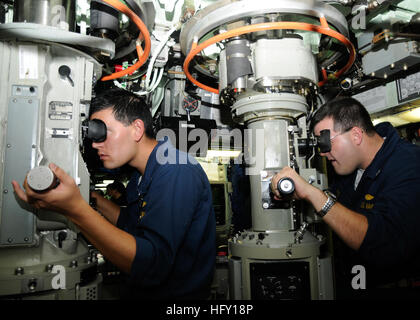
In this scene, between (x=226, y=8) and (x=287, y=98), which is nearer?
(x=226, y=8)

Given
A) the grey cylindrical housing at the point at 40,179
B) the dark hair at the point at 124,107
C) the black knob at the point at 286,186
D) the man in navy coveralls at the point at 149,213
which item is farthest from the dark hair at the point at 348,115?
the grey cylindrical housing at the point at 40,179

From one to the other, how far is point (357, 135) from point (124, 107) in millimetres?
1662

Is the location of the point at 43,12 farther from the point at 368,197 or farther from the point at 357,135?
the point at 368,197

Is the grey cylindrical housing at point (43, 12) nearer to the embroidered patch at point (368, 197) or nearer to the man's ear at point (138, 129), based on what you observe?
the man's ear at point (138, 129)

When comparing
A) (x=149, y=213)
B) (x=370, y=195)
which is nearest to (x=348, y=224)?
(x=370, y=195)

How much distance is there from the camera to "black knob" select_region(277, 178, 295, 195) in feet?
5.20

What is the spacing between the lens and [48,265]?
129 cm

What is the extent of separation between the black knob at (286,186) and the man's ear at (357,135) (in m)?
0.71

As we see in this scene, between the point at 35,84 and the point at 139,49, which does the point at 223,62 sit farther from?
the point at 35,84

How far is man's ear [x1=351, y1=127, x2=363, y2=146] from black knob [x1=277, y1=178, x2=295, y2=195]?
71 cm

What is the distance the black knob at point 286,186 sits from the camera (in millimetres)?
1584

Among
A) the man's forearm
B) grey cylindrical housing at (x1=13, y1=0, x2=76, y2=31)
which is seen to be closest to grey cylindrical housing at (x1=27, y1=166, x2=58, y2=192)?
grey cylindrical housing at (x1=13, y1=0, x2=76, y2=31)
